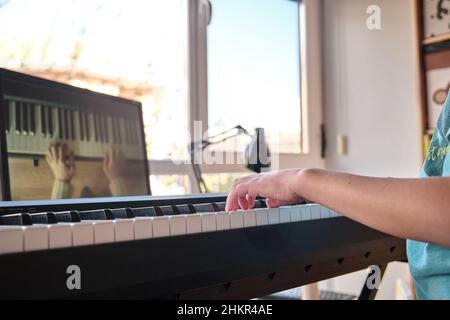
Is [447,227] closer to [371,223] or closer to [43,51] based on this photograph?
[371,223]

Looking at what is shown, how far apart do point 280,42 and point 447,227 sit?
6.27 feet

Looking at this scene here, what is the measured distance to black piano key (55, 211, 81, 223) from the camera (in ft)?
2.04

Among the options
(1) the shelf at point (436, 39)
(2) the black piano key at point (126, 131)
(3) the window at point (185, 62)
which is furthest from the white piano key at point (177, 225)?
(1) the shelf at point (436, 39)

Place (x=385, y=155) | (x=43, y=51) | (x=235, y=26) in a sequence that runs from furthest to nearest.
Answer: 1. (x=385, y=155)
2. (x=235, y=26)
3. (x=43, y=51)

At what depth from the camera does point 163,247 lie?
2.03 feet

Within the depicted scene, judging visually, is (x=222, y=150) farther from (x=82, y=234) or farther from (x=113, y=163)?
(x=82, y=234)

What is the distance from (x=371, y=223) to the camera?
0.66m

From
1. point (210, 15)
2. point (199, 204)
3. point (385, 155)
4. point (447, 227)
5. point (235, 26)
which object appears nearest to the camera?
point (447, 227)

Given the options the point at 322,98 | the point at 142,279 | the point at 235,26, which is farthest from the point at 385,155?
the point at 142,279

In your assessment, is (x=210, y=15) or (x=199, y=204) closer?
(x=199, y=204)

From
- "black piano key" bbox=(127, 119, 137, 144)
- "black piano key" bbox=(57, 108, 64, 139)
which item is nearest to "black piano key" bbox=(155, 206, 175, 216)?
"black piano key" bbox=(57, 108, 64, 139)
